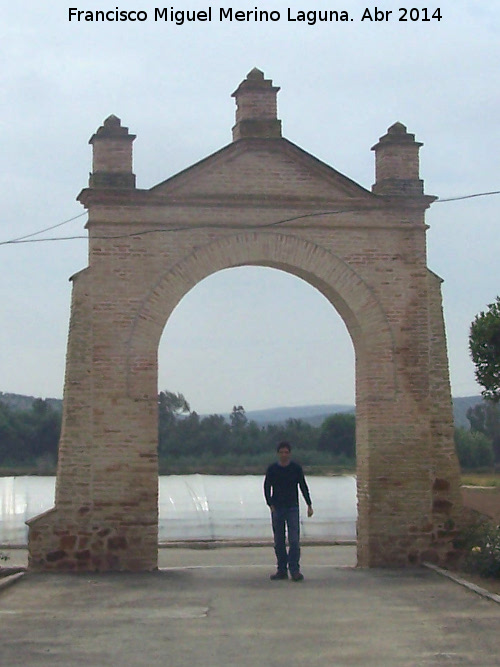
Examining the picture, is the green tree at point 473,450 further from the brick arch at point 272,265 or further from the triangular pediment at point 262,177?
the triangular pediment at point 262,177

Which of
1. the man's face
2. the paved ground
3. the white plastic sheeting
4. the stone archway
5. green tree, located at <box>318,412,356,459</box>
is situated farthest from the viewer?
green tree, located at <box>318,412,356,459</box>

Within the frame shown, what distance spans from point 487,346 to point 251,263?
4.55 meters

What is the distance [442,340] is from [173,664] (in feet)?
26.7

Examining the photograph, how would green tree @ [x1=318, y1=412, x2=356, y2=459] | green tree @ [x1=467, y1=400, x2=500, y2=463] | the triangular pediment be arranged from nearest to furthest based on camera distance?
the triangular pediment, green tree @ [x1=318, y1=412, x2=356, y2=459], green tree @ [x1=467, y1=400, x2=500, y2=463]

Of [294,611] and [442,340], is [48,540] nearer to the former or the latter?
[294,611]

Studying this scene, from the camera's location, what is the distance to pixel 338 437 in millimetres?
54469

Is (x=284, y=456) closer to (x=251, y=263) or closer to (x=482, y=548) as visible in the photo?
(x=482, y=548)

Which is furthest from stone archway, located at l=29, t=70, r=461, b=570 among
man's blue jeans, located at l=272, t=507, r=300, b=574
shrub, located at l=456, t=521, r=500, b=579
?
man's blue jeans, located at l=272, t=507, r=300, b=574

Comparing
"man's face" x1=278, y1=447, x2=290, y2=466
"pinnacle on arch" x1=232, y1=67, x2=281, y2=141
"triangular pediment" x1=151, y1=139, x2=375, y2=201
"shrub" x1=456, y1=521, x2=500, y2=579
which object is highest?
"pinnacle on arch" x1=232, y1=67, x2=281, y2=141

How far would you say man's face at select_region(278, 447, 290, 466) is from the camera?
1334cm

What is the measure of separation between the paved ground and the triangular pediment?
486cm

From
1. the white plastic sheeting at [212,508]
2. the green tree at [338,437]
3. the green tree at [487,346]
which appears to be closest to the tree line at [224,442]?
the green tree at [338,437]

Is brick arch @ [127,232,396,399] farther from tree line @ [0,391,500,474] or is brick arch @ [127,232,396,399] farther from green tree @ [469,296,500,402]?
tree line @ [0,391,500,474]

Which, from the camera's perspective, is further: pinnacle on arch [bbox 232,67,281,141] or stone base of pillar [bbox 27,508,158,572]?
pinnacle on arch [bbox 232,67,281,141]
